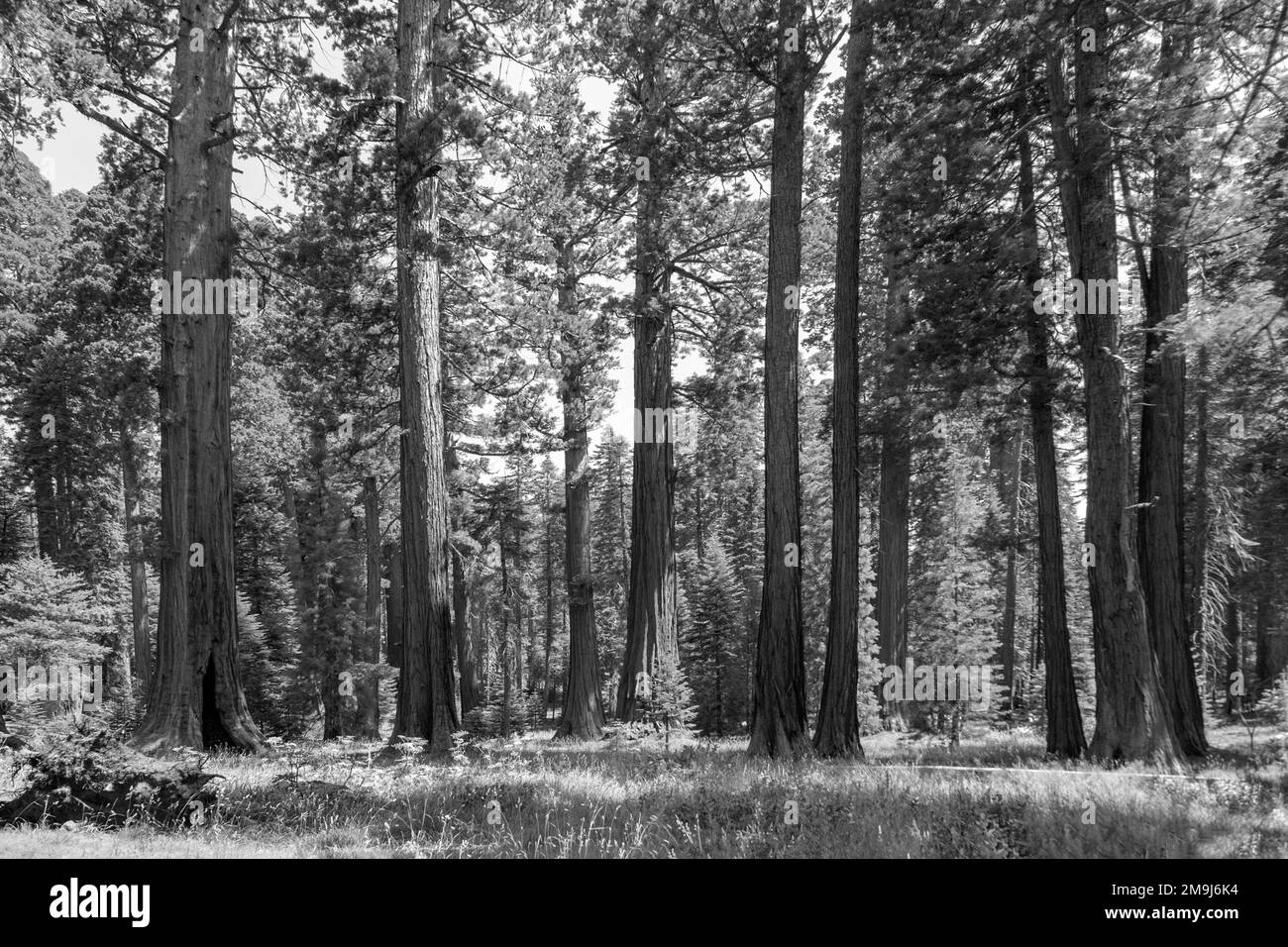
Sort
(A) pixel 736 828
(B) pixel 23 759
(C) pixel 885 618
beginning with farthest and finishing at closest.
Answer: (C) pixel 885 618
(B) pixel 23 759
(A) pixel 736 828

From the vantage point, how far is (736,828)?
6328mm

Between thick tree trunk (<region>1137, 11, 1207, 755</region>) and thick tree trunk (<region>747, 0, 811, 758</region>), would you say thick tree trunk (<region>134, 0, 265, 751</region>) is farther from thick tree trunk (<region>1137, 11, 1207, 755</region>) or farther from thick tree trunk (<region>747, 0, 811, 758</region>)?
thick tree trunk (<region>1137, 11, 1207, 755</region>)

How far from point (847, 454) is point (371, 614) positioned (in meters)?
17.9

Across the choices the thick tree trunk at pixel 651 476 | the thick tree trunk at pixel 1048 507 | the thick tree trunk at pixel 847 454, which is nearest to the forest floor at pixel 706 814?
the thick tree trunk at pixel 847 454

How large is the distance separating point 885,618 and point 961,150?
12677mm

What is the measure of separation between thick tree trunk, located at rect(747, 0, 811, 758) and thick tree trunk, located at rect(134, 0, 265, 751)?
777 cm

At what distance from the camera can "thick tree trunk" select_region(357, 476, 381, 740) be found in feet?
77.1

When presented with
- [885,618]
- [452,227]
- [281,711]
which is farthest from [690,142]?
[281,711]

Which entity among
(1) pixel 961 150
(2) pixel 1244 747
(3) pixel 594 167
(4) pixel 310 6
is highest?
(4) pixel 310 6

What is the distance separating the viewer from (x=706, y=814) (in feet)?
21.6

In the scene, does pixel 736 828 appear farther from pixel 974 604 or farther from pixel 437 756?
pixel 974 604

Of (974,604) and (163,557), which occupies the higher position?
(163,557)

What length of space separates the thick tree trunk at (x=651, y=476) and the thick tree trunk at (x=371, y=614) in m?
10.3

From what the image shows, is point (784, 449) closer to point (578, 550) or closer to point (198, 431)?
point (578, 550)
